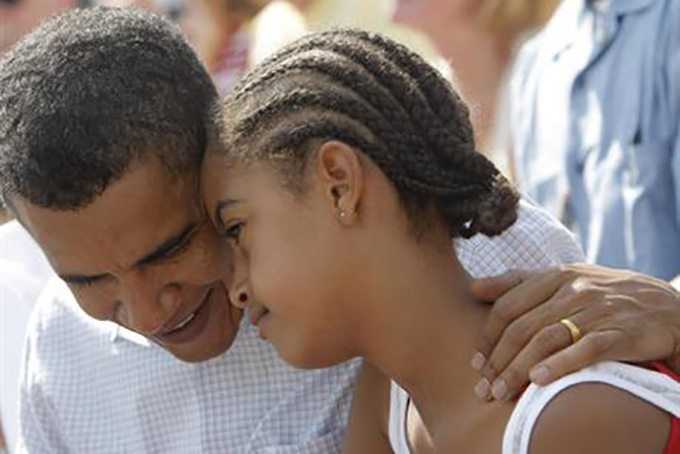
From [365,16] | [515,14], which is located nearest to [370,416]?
[515,14]

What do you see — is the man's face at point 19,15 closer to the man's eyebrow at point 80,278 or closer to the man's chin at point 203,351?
the man's chin at point 203,351

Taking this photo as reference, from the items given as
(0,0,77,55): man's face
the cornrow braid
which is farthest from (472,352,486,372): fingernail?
(0,0,77,55): man's face

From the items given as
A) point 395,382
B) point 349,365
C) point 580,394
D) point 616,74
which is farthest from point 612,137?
point 580,394

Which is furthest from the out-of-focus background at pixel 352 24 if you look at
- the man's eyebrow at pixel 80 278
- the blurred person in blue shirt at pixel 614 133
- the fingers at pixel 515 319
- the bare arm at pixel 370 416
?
the fingers at pixel 515 319

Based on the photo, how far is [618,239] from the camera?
407cm

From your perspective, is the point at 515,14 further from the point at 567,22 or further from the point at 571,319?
the point at 571,319

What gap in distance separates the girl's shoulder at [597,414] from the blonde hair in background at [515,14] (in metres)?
2.78

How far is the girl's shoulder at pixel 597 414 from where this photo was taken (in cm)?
225

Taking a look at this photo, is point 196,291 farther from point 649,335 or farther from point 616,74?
point 616,74

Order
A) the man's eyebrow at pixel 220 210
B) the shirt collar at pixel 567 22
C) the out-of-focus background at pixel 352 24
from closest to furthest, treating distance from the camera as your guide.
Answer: the man's eyebrow at pixel 220 210
the out-of-focus background at pixel 352 24
the shirt collar at pixel 567 22

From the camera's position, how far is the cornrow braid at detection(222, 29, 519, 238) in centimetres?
248

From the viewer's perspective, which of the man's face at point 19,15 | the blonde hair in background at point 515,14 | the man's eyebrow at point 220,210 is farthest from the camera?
the man's face at point 19,15

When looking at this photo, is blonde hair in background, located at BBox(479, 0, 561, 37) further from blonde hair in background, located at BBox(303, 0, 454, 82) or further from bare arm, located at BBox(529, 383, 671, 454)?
bare arm, located at BBox(529, 383, 671, 454)

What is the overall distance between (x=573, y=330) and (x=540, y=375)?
4.3 inches
